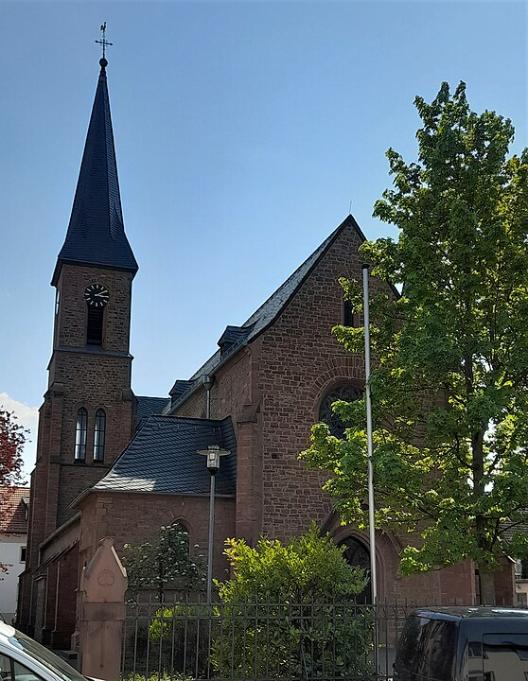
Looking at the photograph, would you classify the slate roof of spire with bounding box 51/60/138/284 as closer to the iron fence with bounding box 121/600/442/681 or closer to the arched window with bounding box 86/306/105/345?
the arched window with bounding box 86/306/105/345

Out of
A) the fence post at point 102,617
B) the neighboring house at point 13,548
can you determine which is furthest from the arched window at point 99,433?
the neighboring house at point 13,548

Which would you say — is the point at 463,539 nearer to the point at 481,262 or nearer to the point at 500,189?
the point at 481,262

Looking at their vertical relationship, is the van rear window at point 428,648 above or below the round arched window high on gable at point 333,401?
below

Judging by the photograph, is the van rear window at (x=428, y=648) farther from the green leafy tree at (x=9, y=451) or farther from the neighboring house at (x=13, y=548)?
the neighboring house at (x=13, y=548)

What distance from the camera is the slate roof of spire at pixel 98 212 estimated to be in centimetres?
4028

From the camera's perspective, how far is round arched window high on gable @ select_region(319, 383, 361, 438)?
2653cm

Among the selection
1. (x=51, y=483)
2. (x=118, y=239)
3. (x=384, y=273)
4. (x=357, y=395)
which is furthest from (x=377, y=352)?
(x=118, y=239)

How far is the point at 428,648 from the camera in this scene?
27.1 feet

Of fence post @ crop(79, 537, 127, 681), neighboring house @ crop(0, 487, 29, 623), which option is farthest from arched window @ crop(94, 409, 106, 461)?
neighboring house @ crop(0, 487, 29, 623)

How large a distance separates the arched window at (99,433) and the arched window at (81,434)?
19.0 inches

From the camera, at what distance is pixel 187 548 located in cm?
2394

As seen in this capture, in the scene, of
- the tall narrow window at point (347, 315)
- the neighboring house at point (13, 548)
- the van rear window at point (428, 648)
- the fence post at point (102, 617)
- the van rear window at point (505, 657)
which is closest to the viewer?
the van rear window at point (505, 657)

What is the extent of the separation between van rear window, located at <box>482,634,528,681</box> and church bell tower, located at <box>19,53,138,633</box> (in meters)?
30.0

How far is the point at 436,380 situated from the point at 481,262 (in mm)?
2515
